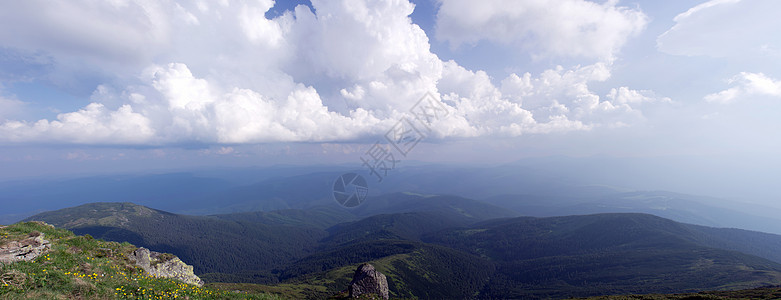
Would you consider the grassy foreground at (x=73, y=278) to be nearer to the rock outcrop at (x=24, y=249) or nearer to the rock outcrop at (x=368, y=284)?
the rock outcrop at (x=24, y=249)

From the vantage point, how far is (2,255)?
14.1 metres

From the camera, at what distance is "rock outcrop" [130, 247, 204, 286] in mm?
24022

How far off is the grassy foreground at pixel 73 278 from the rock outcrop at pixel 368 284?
1479 centimetres

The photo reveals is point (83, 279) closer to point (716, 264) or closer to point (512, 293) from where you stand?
point (512, 293)

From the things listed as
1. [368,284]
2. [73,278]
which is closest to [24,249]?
[73,278]

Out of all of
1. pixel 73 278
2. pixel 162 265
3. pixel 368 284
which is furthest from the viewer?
pixel 368 284

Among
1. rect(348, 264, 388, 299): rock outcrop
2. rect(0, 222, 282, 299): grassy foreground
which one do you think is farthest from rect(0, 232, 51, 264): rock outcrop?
rect(348, 264, 388, 299): rock outcrop

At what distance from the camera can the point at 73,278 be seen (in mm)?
12578

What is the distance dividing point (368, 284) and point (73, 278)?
26.6 metres

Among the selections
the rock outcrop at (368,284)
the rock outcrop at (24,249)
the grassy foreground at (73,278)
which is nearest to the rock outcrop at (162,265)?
the grassy foreground at (73,278)

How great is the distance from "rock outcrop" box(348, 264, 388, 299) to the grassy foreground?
48.5 feet

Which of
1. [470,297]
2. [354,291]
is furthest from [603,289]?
[354,291]

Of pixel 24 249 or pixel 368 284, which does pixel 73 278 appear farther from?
pixel 368 284

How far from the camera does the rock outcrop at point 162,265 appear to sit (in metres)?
24.0
